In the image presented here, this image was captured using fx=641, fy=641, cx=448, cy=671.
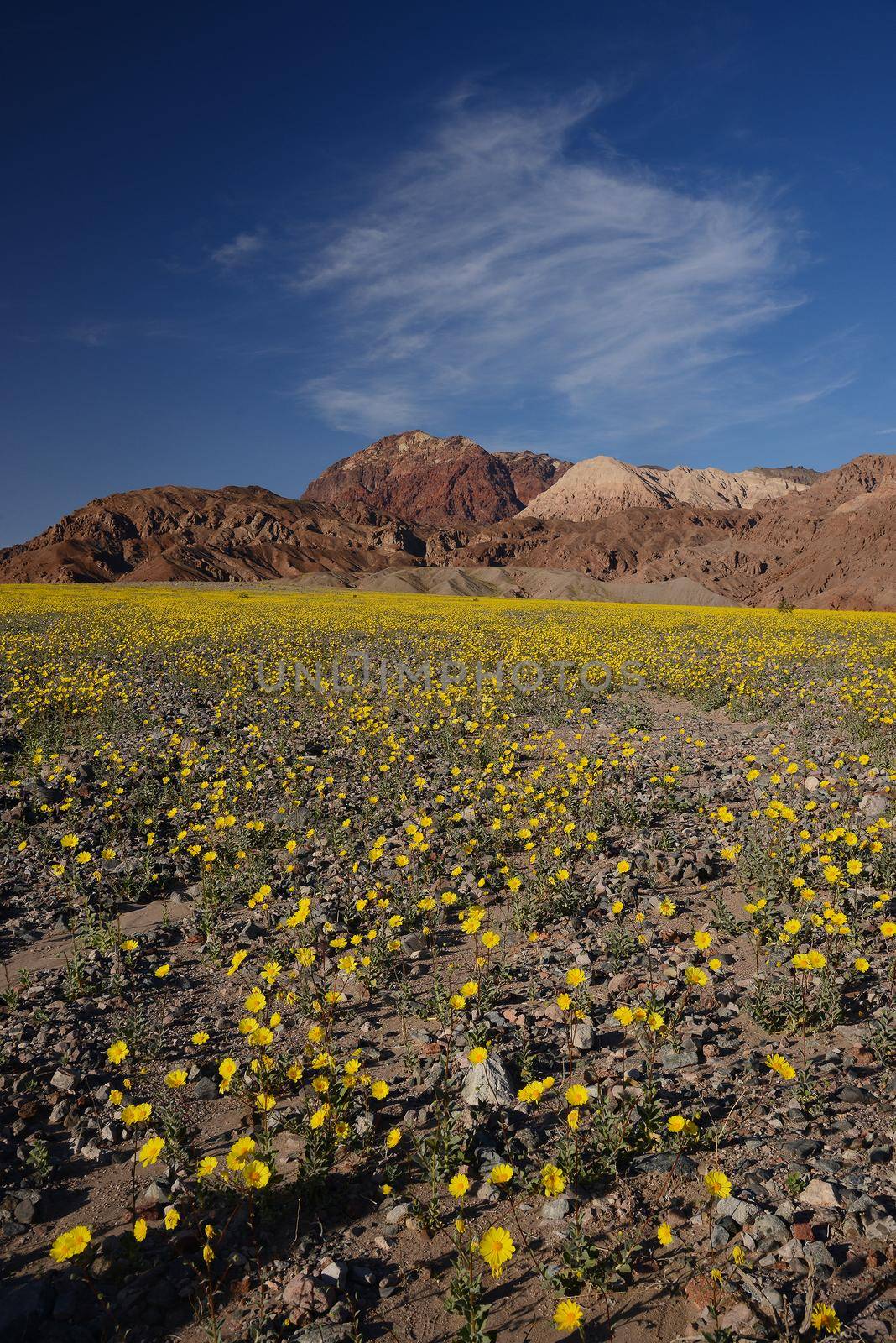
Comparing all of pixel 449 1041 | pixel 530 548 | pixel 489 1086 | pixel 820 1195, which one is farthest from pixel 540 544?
pixel 820 1195

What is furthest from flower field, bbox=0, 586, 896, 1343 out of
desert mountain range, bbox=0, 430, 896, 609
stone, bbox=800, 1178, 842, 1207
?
desert mountain range, bbox=0, 430, 896, 609

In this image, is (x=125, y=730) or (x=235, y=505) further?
(x=235, y=505)

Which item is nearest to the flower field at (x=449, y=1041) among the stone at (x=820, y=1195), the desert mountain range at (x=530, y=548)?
the stone at (x=820, y=1195)

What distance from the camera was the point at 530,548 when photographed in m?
156

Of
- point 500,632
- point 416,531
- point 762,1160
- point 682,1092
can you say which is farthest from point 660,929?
point 416,531

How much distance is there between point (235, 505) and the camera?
188500 mm

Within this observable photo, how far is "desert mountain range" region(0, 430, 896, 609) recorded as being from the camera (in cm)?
8969

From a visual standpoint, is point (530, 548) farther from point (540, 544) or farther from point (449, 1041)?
point (449, 1041)

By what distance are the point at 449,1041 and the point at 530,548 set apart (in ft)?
511

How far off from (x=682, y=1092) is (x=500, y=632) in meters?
22.5

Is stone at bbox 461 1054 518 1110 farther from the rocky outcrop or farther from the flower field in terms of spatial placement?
the rocky outcrop

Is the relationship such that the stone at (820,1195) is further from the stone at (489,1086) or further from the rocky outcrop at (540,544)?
the rocky outcrop at (540,544)

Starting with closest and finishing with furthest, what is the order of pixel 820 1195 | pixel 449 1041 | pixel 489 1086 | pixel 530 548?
pixel 820 1195 → pixel 489 1086 → pixel 449 1041 → pixel 530 548

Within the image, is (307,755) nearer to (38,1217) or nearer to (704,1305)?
(38,1217)
